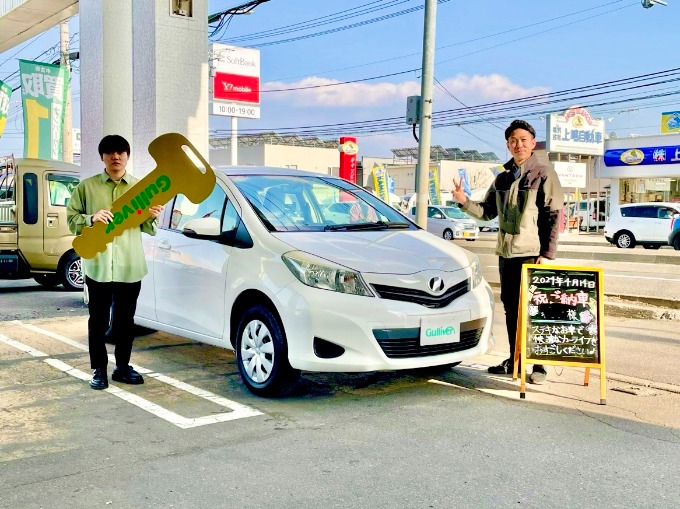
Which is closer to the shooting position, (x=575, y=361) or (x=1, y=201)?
(x=575, y=361)

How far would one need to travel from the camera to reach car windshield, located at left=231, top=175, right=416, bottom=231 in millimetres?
5477

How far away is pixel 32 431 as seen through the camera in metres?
4.40

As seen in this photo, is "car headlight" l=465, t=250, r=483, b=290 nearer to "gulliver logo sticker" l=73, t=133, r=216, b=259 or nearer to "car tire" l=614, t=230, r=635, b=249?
"gulliver logo sticker" l=73, t=133, r=216, b=259

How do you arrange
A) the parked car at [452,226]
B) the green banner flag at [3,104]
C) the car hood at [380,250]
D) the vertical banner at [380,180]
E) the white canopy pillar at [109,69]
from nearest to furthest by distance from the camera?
the car hood at [380,250], the white canopy pillar at [109,69], the green banner flag at [3,104], the parked car at [452,226], the vertical banner at [380,180]

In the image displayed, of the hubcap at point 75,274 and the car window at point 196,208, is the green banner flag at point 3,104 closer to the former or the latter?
the hubcap at point 75,274

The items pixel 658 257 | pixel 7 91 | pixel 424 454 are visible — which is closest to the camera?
pixel 424 454

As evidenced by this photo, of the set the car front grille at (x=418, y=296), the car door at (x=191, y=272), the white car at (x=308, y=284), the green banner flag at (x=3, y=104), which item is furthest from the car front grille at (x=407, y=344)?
the green banner flag at (x=3, y=104)

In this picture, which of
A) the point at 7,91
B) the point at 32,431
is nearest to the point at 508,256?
the point at 32,431

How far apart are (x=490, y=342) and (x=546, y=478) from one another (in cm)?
180

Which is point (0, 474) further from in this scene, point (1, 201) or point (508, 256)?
point (1, 201)

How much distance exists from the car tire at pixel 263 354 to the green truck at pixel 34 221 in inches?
278

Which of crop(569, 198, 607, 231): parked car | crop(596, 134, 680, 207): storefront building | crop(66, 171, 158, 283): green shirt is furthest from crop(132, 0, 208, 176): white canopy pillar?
crop(569, 198, 607, 231): parked car

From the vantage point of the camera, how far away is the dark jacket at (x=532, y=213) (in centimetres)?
555

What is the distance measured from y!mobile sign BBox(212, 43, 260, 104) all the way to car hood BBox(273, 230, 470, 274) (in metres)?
24.4
